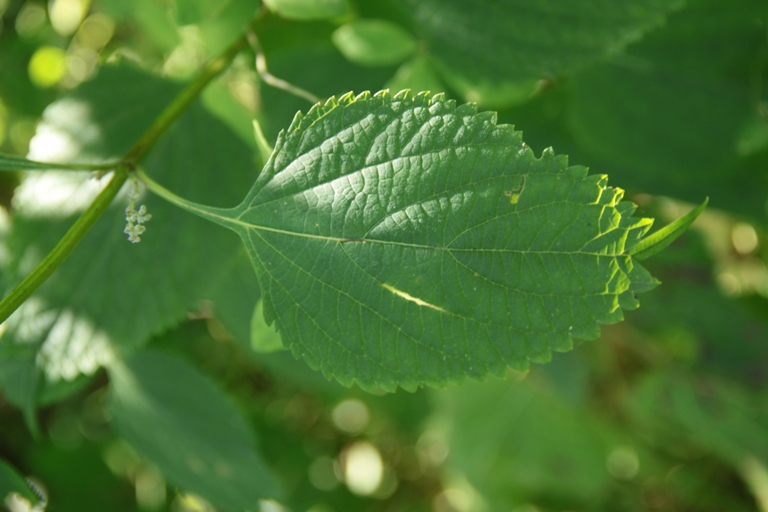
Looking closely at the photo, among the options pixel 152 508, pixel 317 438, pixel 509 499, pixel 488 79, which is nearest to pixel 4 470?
pixel 488 79

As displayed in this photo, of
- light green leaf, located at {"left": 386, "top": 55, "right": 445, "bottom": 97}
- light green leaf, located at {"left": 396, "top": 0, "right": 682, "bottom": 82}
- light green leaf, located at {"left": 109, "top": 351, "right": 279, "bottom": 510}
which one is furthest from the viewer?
light green leaf, located at {"left": 109, "top": 351, "right": 279, "bottom": 510}

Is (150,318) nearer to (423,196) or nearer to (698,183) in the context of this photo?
(423,196)

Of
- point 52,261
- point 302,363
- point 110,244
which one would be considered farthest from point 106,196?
point 302,363

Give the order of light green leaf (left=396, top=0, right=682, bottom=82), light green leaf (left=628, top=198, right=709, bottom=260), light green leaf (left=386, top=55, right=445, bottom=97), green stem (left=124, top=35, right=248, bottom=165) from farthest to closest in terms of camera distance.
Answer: light green leaf (left=386, top=55, right=445, bottom=97)
light green leaf (left=396, top=0, right=682, bottom=82)
green stem (left=124, top=35, right=248, bottom=165)
light green leaf (left=628, top=198, right=709, bottom=260)

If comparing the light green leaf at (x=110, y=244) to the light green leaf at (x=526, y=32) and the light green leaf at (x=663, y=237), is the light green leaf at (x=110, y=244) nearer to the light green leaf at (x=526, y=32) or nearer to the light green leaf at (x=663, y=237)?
the light green leaf at (x=526, y=32)

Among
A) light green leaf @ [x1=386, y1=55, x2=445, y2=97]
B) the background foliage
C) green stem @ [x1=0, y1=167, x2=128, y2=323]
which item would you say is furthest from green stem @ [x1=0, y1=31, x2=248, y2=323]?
light green leaf @ [x1=386, y1=55, x2=445, y2=97]

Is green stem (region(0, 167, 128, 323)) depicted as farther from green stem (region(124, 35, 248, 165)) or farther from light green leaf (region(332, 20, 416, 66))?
light green leaf (region(332, 20, 416, 66))

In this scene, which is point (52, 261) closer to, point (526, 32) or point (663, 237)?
point (663, 237)

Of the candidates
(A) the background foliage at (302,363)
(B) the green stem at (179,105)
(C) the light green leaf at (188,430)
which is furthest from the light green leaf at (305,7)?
(C) the light green leaf at (188,430)
